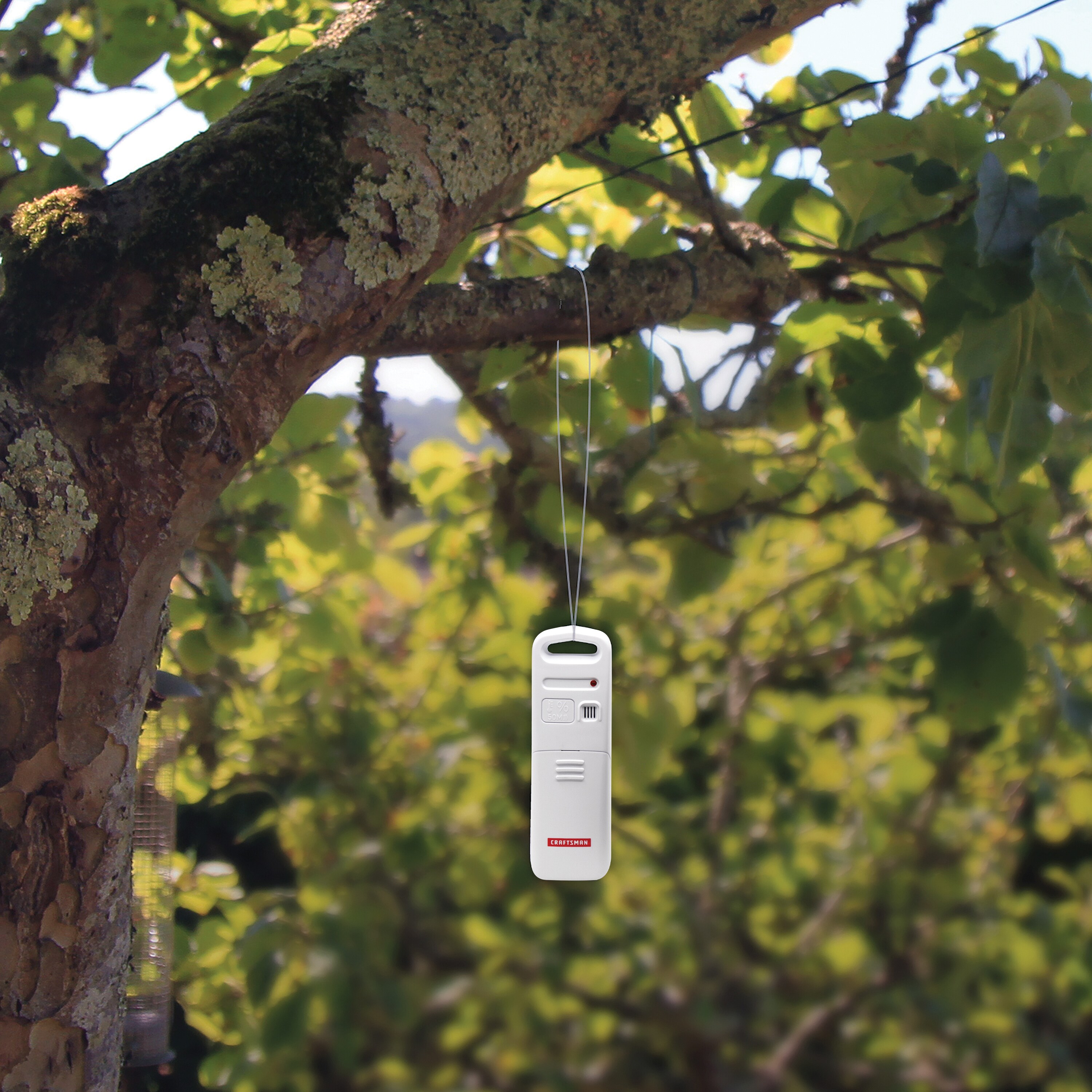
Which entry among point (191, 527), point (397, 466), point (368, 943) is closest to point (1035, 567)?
point (191, 527)

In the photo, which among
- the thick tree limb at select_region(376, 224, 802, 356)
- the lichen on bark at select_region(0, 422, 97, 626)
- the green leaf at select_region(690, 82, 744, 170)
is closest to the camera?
the lichen on bark at select_region(0, 422, 97, 626)

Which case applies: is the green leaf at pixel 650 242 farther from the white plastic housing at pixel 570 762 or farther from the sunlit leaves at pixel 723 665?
the white plastic housing at pixel 570 762

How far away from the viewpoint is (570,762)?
1.84 feet

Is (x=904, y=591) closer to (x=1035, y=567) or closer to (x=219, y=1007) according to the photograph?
(x=1035, y=567)

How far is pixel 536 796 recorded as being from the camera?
56 centimetres

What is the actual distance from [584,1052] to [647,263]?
1.69 m

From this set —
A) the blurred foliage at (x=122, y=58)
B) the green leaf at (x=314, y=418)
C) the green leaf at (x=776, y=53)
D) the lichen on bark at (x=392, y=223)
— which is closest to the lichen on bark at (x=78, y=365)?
the lichen on bark at (x=392, y=223)

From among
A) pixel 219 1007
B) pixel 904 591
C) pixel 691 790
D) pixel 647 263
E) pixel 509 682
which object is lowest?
pixel 219 1007

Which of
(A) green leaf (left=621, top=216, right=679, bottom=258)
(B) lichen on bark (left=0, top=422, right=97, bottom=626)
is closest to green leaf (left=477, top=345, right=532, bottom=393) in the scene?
(A) green leaf (left=621, top=216, right=679, bottom=258)

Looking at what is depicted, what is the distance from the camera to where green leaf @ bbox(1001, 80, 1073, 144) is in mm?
→ 574

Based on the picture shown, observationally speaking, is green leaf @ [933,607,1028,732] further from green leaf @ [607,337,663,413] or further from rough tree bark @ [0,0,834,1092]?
rough tree bark @ [0,0,834,1092]

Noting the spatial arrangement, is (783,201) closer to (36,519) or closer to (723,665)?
(36,519)

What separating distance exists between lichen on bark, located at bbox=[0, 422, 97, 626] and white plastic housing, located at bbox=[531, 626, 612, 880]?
0.26 meters

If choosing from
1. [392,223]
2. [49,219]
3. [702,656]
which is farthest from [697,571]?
[702,656]
